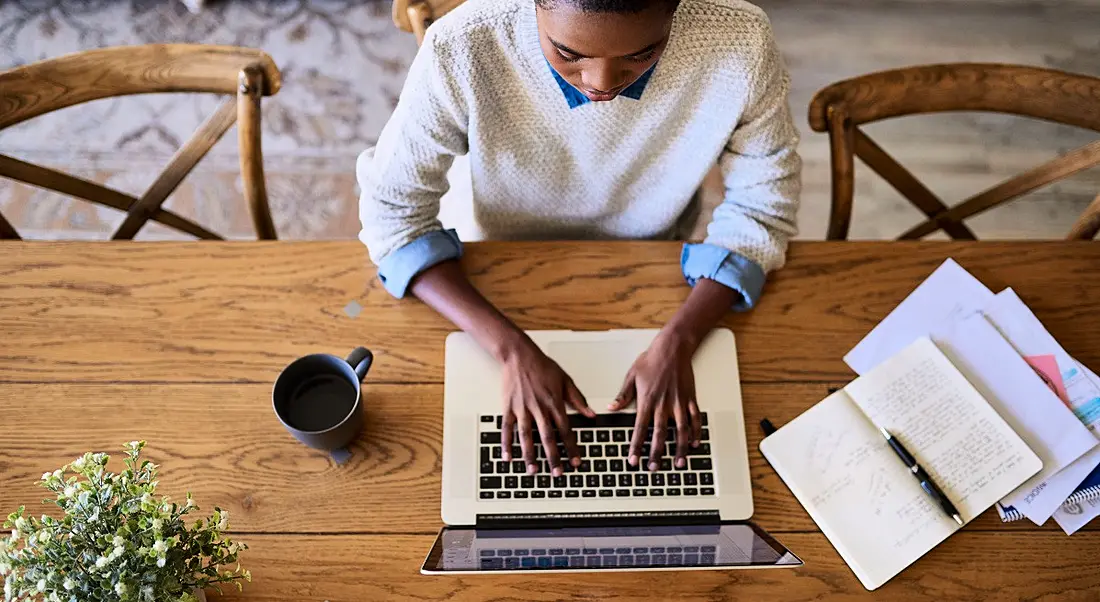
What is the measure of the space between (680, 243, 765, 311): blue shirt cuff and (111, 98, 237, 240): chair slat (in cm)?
66

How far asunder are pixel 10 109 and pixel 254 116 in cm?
30

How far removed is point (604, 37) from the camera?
705 mm

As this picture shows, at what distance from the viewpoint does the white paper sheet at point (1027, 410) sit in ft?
3.01

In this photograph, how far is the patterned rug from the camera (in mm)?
1887

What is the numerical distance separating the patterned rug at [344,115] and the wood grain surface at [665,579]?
1.11 m

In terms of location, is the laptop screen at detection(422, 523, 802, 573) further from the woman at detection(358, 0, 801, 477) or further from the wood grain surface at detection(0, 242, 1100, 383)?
the wood grain surface at detection(0, 242, 1100, 383)

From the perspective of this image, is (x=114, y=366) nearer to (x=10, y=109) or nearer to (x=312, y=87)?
(x=10, y=109)

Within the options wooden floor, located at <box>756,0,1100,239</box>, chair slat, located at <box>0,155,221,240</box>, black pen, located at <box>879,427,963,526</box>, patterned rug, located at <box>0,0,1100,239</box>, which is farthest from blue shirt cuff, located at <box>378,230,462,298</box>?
wooden floor, located at <box>756,0,1100,239</box>

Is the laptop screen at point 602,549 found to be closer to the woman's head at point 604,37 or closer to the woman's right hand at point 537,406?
the woman's right hand at point 537,406

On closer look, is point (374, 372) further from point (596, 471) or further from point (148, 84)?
point (148, 84)

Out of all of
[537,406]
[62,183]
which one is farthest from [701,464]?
[62,183]

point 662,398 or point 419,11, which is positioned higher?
point 419,11

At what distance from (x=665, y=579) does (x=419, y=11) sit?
30.7 inches

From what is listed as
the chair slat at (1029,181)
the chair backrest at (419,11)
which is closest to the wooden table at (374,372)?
the chair slat at (1029,181)
